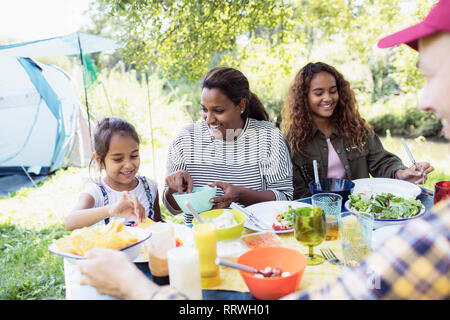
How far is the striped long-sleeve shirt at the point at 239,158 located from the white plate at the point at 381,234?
90 cm

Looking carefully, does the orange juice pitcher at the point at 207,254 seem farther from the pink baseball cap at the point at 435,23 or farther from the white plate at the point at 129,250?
the pink baseball cap at the point at 435,23

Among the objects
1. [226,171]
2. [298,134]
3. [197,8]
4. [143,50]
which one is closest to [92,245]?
[226,171]

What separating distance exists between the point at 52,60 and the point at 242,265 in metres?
17.0

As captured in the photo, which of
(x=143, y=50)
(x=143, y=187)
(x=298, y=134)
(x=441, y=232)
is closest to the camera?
(x=441, y=232)

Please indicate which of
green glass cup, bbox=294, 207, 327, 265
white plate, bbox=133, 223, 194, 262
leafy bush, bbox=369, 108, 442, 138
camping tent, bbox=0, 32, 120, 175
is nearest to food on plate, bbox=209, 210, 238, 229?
white plate, bbox=133, 223, 194, 262

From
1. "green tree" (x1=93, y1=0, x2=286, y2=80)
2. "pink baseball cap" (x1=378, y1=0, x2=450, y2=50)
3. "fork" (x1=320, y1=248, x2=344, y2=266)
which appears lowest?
"fork" (x1=320, y1=248, x2=344, y2=266)

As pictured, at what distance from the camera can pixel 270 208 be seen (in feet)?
6.58

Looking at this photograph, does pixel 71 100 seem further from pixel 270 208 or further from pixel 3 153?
pixel 270 208

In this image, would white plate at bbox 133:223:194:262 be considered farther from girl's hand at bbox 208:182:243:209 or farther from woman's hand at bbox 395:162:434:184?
woman's hand at bbox 395:162:434:184

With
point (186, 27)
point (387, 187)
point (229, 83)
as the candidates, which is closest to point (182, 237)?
point (229, 83)

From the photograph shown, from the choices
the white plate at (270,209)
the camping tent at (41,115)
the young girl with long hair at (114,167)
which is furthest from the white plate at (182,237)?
the camping tent at (41,115)

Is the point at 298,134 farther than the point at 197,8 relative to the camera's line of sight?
No

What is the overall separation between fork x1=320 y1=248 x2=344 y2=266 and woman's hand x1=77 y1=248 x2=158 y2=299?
2.49 ft

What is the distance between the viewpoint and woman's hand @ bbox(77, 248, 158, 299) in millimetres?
1060
